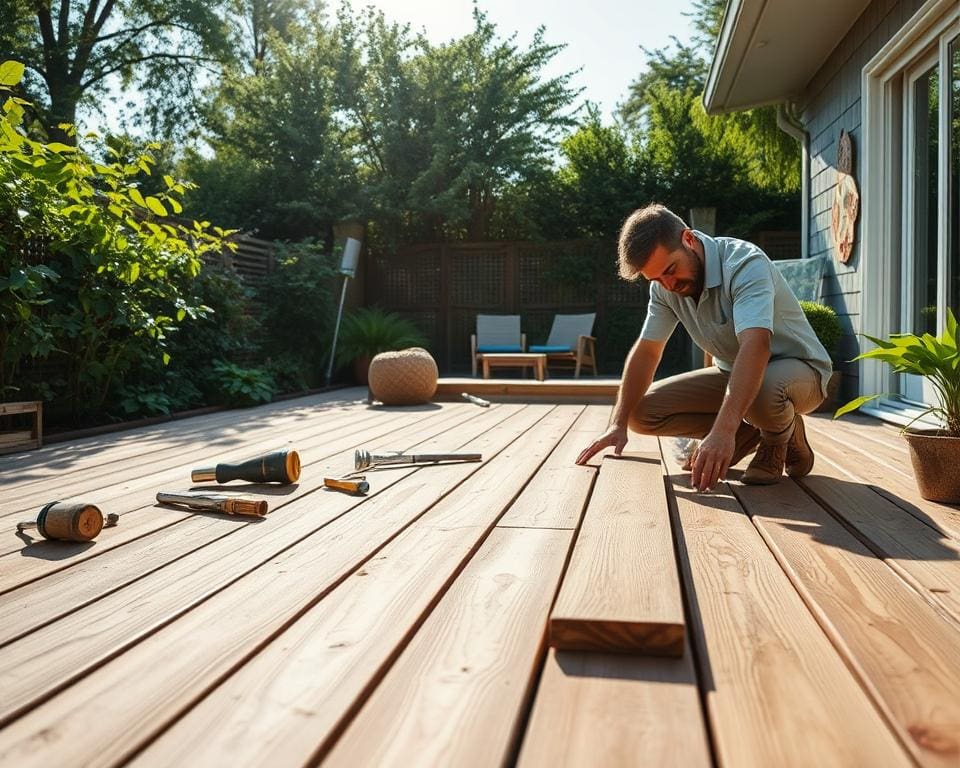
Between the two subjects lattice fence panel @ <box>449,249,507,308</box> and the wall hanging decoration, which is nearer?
the wall hanging decoration

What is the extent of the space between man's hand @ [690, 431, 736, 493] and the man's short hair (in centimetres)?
56

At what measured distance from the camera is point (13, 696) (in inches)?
40.0

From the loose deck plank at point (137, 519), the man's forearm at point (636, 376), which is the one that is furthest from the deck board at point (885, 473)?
the loose deck plank at point (137, 519)

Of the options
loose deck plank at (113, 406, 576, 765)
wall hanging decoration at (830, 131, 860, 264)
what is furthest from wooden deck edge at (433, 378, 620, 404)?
loose deck plank at (113, 406, 576, 765)

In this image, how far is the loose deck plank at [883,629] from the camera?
0.93m

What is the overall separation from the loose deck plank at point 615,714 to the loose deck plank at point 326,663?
0.24 metres

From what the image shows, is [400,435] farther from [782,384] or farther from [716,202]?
[716,202]

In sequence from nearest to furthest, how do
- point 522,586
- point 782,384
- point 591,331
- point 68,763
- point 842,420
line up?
point 68,763 < point 522,586 < point 782,384 < point 842,420 < point 591,331

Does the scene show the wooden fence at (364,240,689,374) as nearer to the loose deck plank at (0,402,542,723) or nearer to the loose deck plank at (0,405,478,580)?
the loose deck plank at (0,405,478,580)

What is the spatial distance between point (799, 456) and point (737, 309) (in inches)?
26.3

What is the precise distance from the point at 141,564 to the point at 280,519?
46 centimetres

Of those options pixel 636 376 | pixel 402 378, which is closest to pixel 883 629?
pixel 636 376

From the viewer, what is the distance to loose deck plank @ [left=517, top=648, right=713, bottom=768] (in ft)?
2.81

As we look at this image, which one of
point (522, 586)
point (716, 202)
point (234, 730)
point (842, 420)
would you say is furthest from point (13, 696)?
point (716, 202)
